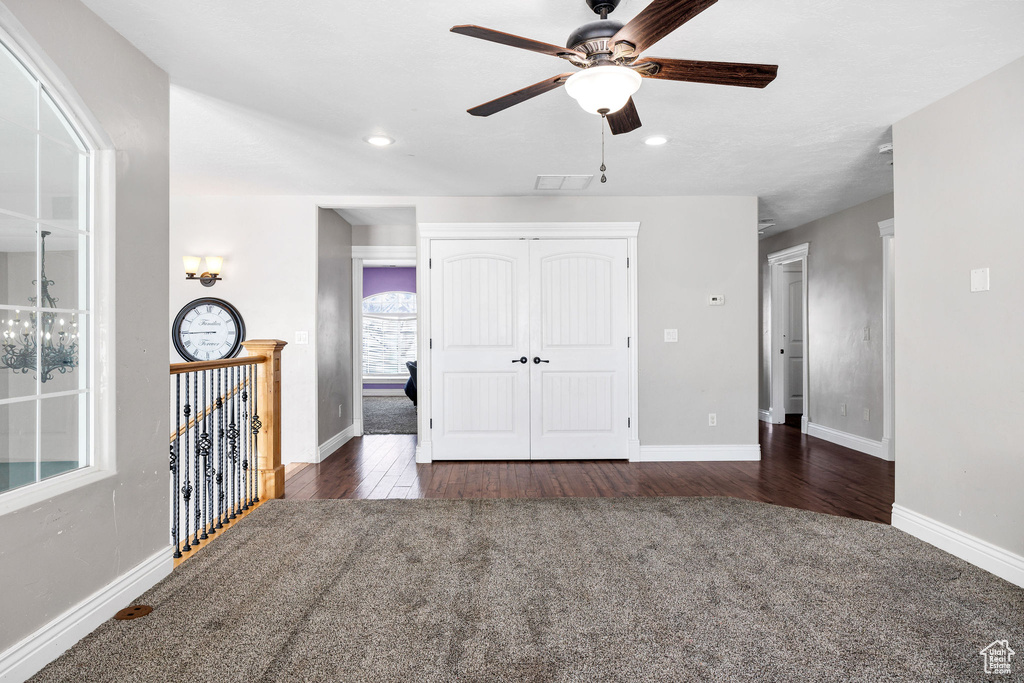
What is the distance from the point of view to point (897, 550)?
2.80m

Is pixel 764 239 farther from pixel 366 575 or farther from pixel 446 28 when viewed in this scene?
pixel 366 575

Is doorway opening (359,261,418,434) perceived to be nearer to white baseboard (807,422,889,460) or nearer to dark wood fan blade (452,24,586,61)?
white baseboard (807,422,889,460)

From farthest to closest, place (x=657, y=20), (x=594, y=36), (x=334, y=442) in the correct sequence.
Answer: (x=334, y=442) < (x=594, y=36) < (x=657, y=20)

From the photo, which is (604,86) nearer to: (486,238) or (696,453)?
(486,238)

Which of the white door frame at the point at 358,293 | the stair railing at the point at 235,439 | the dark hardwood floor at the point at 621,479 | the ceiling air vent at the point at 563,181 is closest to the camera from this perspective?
the stair railing at the point at 235,439

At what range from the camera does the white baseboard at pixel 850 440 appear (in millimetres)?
4996

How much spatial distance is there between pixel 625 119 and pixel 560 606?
201 cm

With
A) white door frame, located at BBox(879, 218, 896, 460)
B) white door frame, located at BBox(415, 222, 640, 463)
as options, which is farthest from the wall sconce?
white door frame, located at BBox(879, 218, 896, 460)

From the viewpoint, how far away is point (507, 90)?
274cm

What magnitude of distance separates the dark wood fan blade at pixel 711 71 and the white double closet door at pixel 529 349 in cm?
289

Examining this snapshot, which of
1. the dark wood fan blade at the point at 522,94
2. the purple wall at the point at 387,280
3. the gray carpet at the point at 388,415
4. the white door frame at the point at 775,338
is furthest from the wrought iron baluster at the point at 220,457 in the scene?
the purple wall at the point at 387,280

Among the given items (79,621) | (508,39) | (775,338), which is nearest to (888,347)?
Answer: (775,338)

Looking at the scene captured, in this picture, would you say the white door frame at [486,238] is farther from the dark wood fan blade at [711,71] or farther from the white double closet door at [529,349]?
the dark wood fan blade at [711,71]

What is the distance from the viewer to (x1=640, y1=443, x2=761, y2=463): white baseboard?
190 inches
